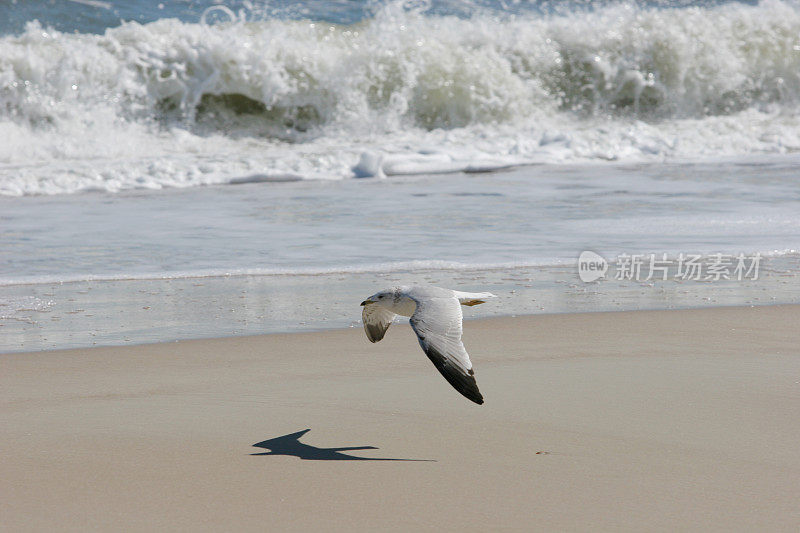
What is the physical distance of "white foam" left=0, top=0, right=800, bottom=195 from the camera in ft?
36.2

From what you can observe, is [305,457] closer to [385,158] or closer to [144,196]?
[144,196]

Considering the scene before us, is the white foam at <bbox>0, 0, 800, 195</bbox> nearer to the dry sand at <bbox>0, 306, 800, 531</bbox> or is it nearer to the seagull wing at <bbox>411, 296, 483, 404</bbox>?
the dry sand at <bbox>0, 306, 800, 531</bbox>

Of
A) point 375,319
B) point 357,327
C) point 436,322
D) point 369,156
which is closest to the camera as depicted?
point 436,322

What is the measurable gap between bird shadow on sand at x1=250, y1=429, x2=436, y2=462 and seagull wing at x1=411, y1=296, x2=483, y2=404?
0.96 ft

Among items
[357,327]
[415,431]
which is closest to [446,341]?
[415,431]

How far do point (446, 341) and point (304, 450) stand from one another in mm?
536

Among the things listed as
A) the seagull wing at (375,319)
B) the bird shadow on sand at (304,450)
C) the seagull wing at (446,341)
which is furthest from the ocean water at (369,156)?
the bird shadow on sand at (304,450)

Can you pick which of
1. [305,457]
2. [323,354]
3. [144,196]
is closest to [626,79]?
[144,196]

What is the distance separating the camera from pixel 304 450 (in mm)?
3014

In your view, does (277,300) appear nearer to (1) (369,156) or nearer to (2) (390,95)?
(1) (369,156)

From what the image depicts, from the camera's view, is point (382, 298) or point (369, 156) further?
point (369, 156)

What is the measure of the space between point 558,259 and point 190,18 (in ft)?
34.7

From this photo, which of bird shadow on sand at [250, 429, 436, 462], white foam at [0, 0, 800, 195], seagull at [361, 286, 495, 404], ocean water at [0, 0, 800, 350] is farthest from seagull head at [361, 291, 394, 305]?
white foam at [0, 0, 800, 195]

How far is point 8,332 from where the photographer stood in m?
4.49
